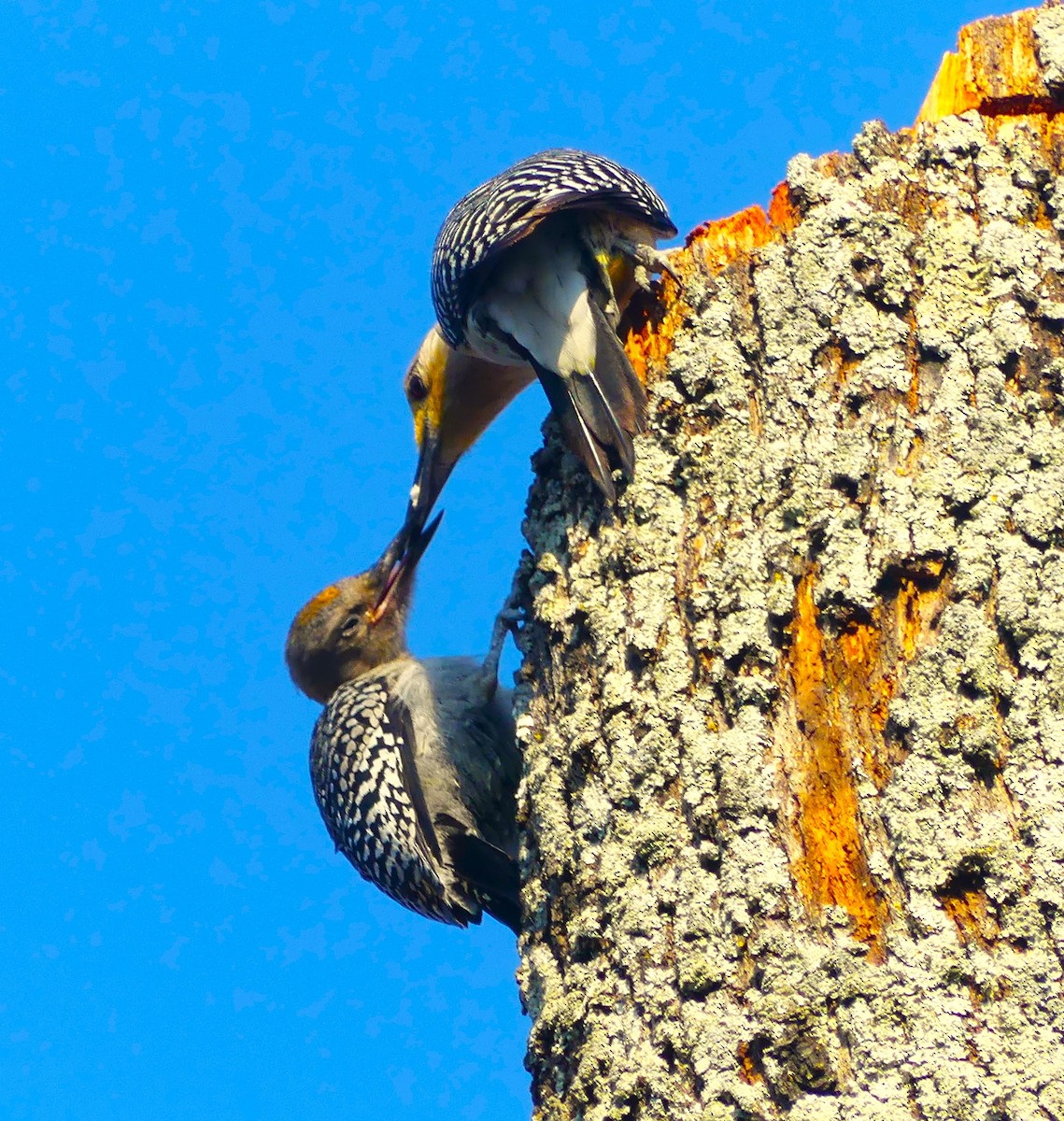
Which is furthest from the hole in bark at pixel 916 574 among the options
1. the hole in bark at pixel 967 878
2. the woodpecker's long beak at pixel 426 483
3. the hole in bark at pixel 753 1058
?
the woodpecker's long beak at pixel 426 483

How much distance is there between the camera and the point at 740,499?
11.5 feet

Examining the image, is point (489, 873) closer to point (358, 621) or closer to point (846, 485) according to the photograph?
point (358, 621)

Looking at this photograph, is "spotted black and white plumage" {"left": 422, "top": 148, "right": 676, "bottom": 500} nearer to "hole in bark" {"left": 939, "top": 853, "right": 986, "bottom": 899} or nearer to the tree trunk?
the tree trunk

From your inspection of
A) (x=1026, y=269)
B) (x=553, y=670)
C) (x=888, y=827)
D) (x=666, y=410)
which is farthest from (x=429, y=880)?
(x=1026, y=269)

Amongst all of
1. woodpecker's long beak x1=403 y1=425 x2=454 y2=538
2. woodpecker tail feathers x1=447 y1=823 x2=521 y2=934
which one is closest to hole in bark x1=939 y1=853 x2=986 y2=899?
woodpecker tail feathers x1=447 y1=823 x2=521 y2=934

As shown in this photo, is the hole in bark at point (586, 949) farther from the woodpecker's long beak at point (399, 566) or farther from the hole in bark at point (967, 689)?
the woodpecker's long beak at point (399, 566)

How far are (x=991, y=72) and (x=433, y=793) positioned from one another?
3177 millimetres

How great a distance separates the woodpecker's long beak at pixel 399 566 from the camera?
640cm

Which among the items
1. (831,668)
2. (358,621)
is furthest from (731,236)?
(358,621)

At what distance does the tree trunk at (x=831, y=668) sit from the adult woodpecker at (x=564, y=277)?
0.13 meters

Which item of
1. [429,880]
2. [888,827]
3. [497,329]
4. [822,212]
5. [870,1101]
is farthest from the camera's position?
[429,880]

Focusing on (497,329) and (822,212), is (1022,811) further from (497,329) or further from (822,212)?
(497,329)

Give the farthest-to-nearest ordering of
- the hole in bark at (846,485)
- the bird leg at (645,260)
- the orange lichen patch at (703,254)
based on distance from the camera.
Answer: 1. the bird leg at (645,260)
2. the orange lichen patch at (703,254)
3. the hole in bark at (846,485)

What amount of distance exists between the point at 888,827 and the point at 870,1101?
1.72ft
